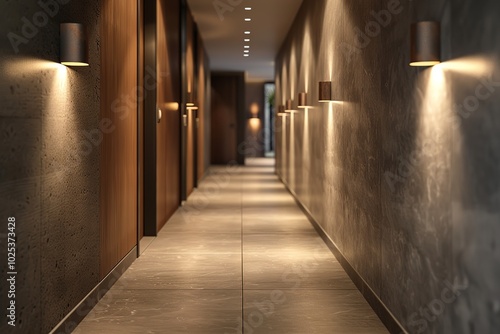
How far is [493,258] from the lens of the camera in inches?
97.3

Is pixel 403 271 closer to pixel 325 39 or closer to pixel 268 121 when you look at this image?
pixel 325 39

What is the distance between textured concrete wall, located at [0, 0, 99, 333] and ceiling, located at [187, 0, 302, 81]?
6.50 m

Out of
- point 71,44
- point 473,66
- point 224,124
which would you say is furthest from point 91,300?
point 224,124

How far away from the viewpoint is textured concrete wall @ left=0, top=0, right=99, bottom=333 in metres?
3.00

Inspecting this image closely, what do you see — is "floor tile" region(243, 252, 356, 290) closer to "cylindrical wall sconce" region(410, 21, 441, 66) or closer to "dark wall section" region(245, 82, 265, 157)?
"cylindrical wall sconce" region(410, 21, 441, 66)

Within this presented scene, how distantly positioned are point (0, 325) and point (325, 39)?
5601mm

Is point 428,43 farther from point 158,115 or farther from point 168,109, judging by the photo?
point 168,109

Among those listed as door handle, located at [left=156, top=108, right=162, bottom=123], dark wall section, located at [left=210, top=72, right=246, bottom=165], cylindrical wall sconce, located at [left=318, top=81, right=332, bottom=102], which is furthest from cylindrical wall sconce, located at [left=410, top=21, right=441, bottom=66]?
dark wall section, located at [left=210, top=72, right=246, bottom=165]

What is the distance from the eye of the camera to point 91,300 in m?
4.62

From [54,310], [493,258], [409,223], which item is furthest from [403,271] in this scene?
[54,310]

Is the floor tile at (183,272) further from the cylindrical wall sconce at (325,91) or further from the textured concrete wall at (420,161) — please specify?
the cylindrical wall sconce at (325,91)

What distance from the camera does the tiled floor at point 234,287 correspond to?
427 cm

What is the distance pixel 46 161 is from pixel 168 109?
219 inches

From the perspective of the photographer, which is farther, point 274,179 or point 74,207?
point 274,179
